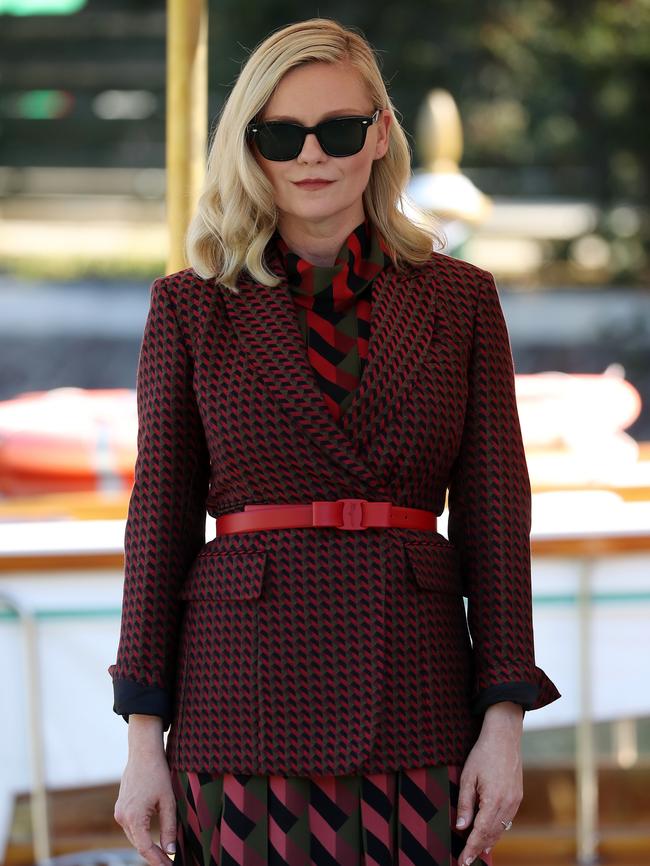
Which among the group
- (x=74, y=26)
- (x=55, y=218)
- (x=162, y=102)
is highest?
(x=74, y=26)

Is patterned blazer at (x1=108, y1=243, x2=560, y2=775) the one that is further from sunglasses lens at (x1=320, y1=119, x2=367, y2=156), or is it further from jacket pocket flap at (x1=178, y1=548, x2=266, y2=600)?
sunglasses lens at (x1=320, y1=119, x2=367, y2=156)

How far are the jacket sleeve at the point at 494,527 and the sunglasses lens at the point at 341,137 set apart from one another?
7.6 inches

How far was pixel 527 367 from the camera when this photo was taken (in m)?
12.4

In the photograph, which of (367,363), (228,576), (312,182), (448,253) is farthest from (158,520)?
(448,253)

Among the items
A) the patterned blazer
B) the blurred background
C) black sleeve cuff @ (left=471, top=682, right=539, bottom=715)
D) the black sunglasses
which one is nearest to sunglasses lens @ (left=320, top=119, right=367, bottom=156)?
→ the black sunglasses

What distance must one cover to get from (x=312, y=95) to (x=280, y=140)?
54 mm

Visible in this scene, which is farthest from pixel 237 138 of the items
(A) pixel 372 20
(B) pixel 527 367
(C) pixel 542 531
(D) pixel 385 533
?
(A) pixel 372 20

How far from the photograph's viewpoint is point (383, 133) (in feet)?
4.57

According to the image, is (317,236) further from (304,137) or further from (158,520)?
(158,520)

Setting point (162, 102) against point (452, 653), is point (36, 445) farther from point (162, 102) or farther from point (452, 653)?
point (162, 102)

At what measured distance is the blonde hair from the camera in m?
1.32

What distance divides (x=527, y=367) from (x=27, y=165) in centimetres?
652

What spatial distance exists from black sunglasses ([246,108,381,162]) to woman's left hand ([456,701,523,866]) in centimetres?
54

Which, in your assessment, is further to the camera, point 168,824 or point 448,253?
point 448,253
